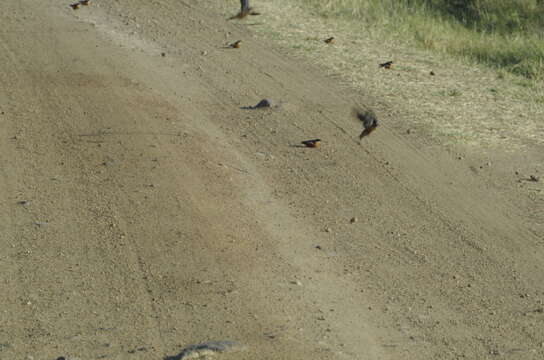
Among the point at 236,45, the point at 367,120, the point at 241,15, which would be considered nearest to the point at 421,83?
the point at 367,120

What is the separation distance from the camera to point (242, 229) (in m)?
5.62

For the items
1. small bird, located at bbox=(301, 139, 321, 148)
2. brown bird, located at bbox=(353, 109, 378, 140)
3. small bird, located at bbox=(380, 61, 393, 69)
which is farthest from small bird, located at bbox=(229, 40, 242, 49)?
small bird, located at bbox=(301, 139, 321, 148)

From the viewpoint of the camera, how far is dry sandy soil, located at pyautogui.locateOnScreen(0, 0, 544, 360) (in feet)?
14.4

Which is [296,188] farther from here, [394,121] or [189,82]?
[189,82]

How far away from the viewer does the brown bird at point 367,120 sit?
24.8 ft

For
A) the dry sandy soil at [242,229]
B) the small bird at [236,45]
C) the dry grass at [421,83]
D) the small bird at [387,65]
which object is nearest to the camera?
the dry sandy soil at [242,229]

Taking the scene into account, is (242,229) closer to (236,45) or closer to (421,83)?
(421,83)

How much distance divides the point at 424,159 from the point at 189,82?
312cm

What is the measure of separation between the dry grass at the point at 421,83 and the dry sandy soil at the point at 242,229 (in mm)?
357

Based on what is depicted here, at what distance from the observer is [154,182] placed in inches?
246

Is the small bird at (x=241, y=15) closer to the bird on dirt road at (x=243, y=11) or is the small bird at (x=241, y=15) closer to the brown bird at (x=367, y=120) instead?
the bird on dirt road at (x=243, y=11)

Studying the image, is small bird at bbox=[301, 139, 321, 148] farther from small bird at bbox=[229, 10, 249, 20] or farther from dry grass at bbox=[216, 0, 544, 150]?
small bird at bbox=[229, 10, 249, 20]

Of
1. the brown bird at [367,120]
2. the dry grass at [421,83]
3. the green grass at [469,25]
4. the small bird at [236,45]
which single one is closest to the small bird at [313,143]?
the brown bird at [367,120]

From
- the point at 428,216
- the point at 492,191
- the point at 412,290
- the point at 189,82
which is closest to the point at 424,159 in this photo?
the point at 492,191
